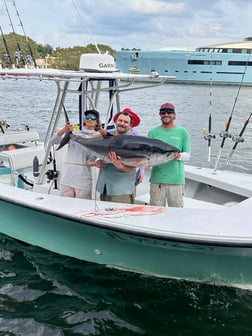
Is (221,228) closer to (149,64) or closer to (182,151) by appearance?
(182,151)

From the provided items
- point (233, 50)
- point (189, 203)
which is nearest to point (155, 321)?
point (189, 203)

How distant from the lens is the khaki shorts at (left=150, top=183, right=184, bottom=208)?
4816 mm

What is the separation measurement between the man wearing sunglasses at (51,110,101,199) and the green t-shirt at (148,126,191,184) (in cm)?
66

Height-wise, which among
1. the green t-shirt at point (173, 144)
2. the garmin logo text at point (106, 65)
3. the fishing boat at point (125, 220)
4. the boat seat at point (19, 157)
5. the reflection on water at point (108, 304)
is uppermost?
the garmin logo text at point (106, 65)

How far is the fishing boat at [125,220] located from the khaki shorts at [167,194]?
155 mm

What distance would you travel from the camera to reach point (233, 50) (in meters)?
59.8

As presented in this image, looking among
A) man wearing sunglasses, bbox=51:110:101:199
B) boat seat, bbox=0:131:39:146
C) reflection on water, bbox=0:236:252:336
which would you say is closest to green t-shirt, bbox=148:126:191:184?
man wearing sunglasses, bbox=51:110:101:199

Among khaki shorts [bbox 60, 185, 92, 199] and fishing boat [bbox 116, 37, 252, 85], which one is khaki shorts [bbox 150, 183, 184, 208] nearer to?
khaki shorts [bbox 60, 185, 92, 199]

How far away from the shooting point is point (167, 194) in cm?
486

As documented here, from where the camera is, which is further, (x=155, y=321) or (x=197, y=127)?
(x=197, y=127)

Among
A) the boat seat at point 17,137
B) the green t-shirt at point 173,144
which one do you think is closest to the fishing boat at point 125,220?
the green t-shirt at point 173,144

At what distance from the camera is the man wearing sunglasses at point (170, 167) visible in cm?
460

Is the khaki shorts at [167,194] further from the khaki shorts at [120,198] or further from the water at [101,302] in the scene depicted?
the water at [101,302]

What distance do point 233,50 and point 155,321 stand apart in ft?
197
